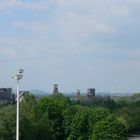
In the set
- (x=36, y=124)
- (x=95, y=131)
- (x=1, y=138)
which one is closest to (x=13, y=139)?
(x=1, y=138)

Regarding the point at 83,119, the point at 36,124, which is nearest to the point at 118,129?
the point at 83,119

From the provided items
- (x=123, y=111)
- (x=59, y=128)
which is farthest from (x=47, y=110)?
(x=123, y=111)

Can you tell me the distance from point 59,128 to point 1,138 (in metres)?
29.0

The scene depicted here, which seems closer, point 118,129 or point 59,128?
point 118,129

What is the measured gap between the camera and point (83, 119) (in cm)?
7975

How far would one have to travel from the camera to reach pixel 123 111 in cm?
12475

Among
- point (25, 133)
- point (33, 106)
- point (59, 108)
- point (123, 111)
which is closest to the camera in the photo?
point (25, 133)

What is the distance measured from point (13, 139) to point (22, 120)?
4044 millimetres

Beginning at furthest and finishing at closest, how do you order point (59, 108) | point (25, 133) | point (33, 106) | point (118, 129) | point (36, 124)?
1. point (59, 108)
2. point (33, 106)
3. point (118, 129)
4. point (36, 124)
5. point (25, 133)

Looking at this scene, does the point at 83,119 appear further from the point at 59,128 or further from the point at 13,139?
the point at 13,139

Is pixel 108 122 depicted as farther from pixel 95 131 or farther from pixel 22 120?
pixel 22 120

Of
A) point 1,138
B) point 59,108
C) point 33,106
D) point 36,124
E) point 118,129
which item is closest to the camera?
point 1,138

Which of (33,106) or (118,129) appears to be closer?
(118,129)

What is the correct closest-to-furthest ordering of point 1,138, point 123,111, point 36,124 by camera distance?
point 1,138 → point 36,124 → point 123,111
